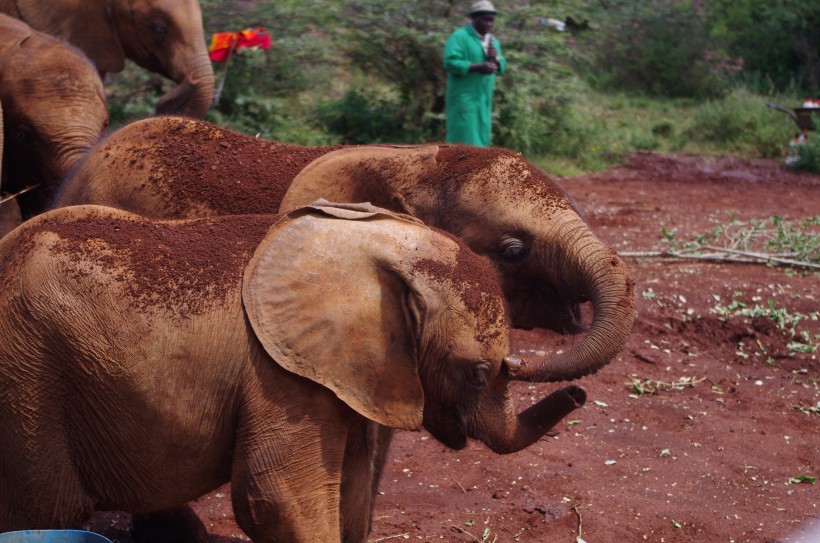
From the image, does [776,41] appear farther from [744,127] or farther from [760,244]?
[760,244]

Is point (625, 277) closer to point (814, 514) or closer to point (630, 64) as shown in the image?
point (814, 514)

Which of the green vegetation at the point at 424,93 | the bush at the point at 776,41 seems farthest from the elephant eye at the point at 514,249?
the bush at the point at 776,41

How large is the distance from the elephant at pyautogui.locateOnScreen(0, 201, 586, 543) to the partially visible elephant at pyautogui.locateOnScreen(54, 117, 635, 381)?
104 centimetres

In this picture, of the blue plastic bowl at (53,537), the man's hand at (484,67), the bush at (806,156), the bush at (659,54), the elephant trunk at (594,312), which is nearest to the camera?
the blue plastic bowl at (53,537)

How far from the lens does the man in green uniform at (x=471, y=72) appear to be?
10.4m

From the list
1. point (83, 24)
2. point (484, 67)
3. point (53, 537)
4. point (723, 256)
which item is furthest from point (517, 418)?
point (484, 67)

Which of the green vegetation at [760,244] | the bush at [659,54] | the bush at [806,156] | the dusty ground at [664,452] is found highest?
the dusty ground at [664,452]

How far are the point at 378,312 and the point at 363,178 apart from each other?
139 cm

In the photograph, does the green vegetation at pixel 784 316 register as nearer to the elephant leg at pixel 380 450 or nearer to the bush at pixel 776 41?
the elephant leg at pixel 380 450

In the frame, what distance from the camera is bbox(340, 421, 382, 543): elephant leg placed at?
4.11 meters

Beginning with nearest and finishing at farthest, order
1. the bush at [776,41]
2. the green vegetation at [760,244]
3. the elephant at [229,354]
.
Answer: the elephant at [229,354]
the green vegetation at [760,244]
the bush at [776,41]

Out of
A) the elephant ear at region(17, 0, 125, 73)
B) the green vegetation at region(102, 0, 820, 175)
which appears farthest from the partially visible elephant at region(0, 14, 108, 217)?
the green vegetation at region(102, 0, 820, 175)

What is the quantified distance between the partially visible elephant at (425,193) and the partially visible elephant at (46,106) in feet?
6.23

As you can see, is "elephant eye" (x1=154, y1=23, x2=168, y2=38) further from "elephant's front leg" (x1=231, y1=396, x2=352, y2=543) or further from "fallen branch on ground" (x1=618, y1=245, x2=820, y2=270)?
"elephant's front leg" (x1=231, y1=396, x2=352, y2=543)
